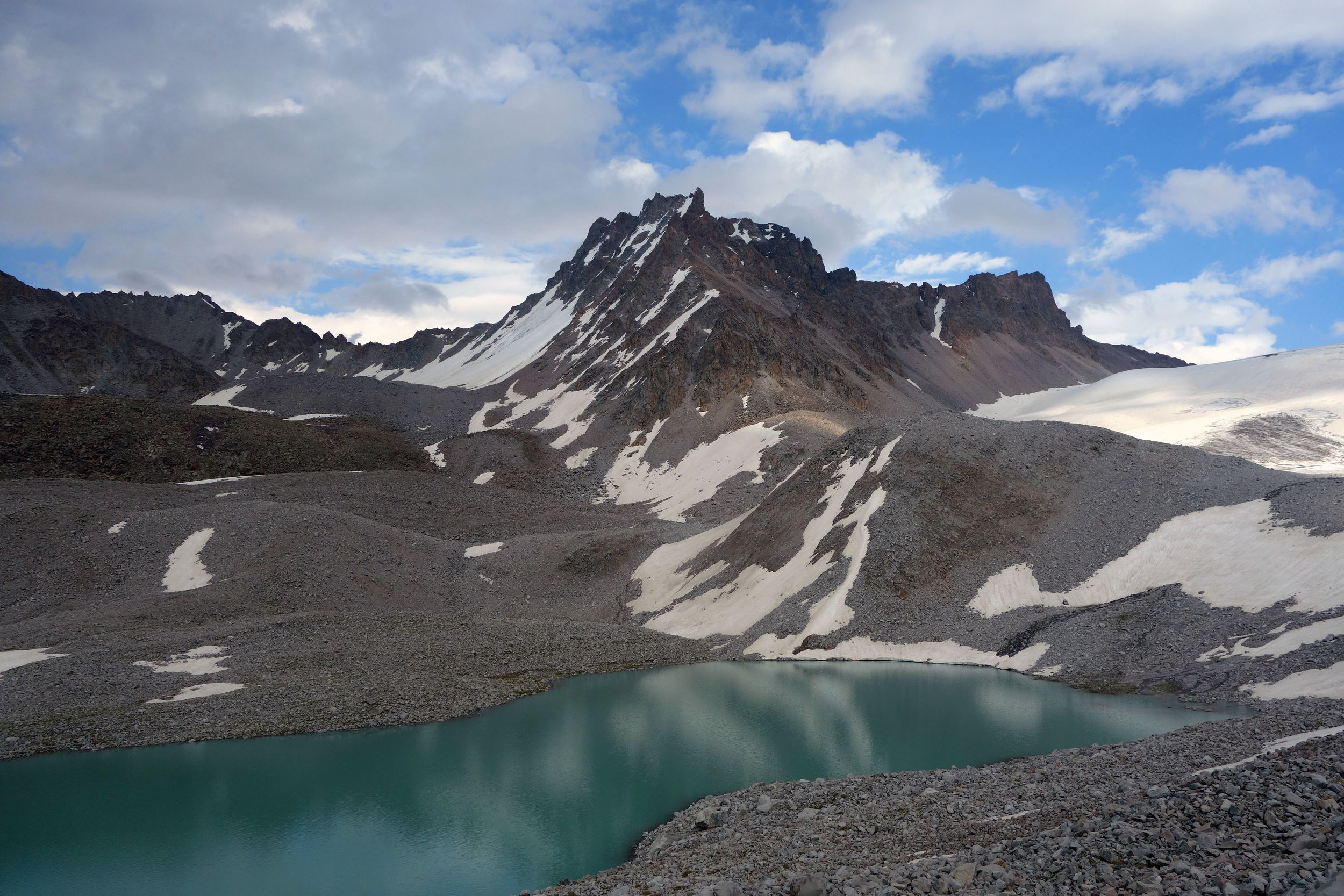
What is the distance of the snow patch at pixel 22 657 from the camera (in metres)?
36.7

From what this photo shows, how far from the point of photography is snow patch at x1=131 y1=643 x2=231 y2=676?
37656mm

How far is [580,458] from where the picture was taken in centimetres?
11700

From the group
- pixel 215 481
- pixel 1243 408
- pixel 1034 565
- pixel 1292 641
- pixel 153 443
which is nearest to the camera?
pixel 1292 641

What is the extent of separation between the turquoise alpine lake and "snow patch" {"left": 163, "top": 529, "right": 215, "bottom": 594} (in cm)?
2471

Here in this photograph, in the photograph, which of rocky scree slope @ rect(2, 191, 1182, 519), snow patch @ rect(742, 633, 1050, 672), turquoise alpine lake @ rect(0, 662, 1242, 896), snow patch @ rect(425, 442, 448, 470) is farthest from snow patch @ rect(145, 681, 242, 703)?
snow patch @ rect(425, 442, 448, 470)

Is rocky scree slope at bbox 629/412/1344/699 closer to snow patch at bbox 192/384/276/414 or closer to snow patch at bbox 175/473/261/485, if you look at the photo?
snow patch at bbox 175/473/261/485

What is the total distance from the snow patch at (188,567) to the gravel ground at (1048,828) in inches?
1727

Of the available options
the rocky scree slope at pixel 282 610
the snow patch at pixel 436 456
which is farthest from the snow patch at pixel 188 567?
the snow patch at pixel 436 456

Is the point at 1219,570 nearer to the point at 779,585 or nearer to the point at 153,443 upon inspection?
the point at 779,585

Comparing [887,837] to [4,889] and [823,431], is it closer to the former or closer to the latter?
[4,889]

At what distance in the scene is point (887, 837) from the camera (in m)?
16.3

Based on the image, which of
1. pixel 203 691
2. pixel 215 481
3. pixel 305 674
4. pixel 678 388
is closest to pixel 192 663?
pixel 203 691

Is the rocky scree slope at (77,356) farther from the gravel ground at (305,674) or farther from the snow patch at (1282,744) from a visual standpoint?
the snow patch at (1282,744)

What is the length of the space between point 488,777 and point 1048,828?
1981cm
